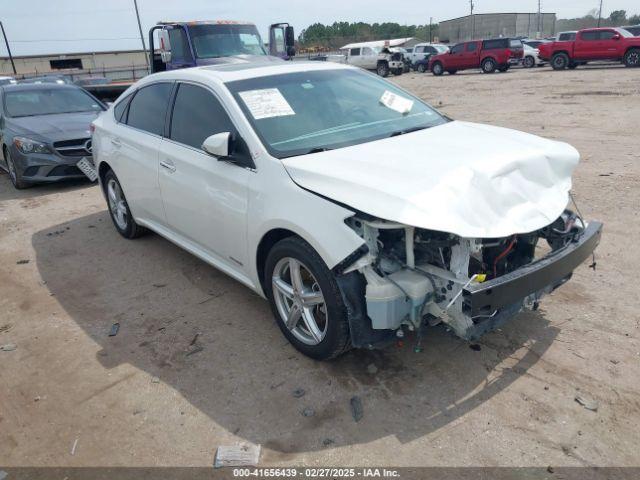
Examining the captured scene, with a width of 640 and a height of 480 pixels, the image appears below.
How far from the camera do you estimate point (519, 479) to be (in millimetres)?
2453

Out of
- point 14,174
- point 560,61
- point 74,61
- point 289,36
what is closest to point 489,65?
point 560,61

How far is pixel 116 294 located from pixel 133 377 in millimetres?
1404

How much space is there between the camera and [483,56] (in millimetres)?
27828

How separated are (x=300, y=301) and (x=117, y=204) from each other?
3.40m

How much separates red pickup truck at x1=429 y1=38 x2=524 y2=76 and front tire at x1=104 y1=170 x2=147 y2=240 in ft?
85.3

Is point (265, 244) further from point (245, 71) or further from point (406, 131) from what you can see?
point (245, 71)

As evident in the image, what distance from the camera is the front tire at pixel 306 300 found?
9.84 ft

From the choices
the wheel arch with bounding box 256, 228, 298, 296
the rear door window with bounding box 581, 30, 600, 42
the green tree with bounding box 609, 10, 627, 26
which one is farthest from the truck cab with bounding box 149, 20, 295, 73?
the green tree with bounding box 609, 10, 627, 26

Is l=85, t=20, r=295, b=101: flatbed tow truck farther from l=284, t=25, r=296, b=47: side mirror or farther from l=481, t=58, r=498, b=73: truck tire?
l=481, t=58, r=498, b=73: truck tire

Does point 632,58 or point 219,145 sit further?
point 632,58

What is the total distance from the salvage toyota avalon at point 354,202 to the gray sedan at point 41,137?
170 inches

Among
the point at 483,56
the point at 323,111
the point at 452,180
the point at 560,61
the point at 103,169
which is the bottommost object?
the point at 560,61

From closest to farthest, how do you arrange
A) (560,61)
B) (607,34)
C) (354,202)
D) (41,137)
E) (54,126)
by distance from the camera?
(354,202) → (41,137) → (54,126) → (607,34) → (560,61)

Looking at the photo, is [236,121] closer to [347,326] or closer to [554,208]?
[347,326]
